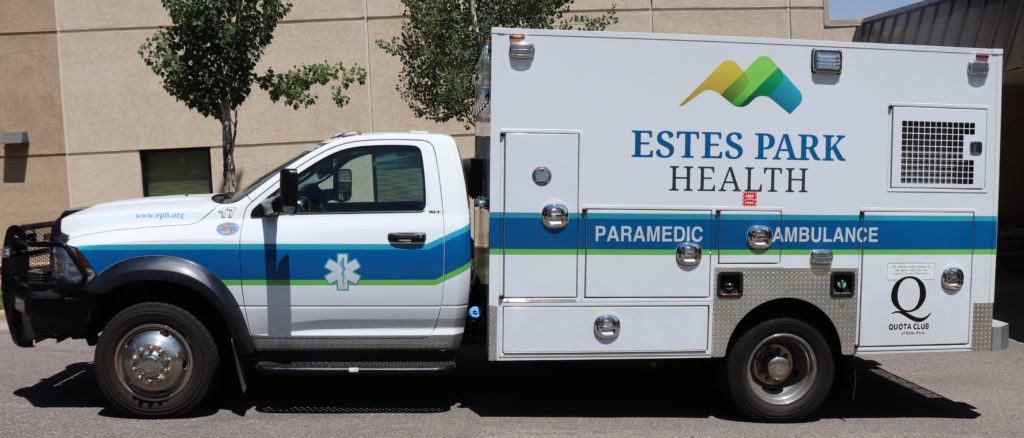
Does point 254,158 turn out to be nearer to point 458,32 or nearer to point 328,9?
point 328,9

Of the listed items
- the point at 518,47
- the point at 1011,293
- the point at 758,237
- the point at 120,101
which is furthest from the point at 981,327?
the point at 120,101

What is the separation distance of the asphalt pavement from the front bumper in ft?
2.06

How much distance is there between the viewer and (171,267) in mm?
5316

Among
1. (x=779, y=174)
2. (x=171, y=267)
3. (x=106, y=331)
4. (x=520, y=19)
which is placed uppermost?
(x=520, y=19)

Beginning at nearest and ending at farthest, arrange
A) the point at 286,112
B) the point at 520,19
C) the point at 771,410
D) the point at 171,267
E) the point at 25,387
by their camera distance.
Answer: the point at 171,267 → the point at 771,410 → the point at 25,387 → the point at 520,19 → the point at 286,112

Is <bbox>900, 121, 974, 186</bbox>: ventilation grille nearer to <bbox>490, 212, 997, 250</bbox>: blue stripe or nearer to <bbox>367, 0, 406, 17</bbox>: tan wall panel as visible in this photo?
<bbox>490, 212, 997, 250</bbox>: blue stripe

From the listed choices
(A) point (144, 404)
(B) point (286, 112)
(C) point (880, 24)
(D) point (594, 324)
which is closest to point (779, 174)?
(D) point (594, 324)

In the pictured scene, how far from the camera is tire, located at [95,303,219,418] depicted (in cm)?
543

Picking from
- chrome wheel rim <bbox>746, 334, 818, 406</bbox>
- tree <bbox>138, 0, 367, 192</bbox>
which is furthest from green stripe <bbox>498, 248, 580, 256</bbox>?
tree <bbox>138, 0, 367, 192</bbox>

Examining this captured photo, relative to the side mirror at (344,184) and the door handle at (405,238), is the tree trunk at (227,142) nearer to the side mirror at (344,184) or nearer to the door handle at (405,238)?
the side mirror at (344,184)

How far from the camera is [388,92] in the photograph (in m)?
14.1

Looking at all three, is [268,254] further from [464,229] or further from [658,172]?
[658,172]

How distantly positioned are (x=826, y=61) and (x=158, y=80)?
11834 mm

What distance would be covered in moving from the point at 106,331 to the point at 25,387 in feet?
5.29
